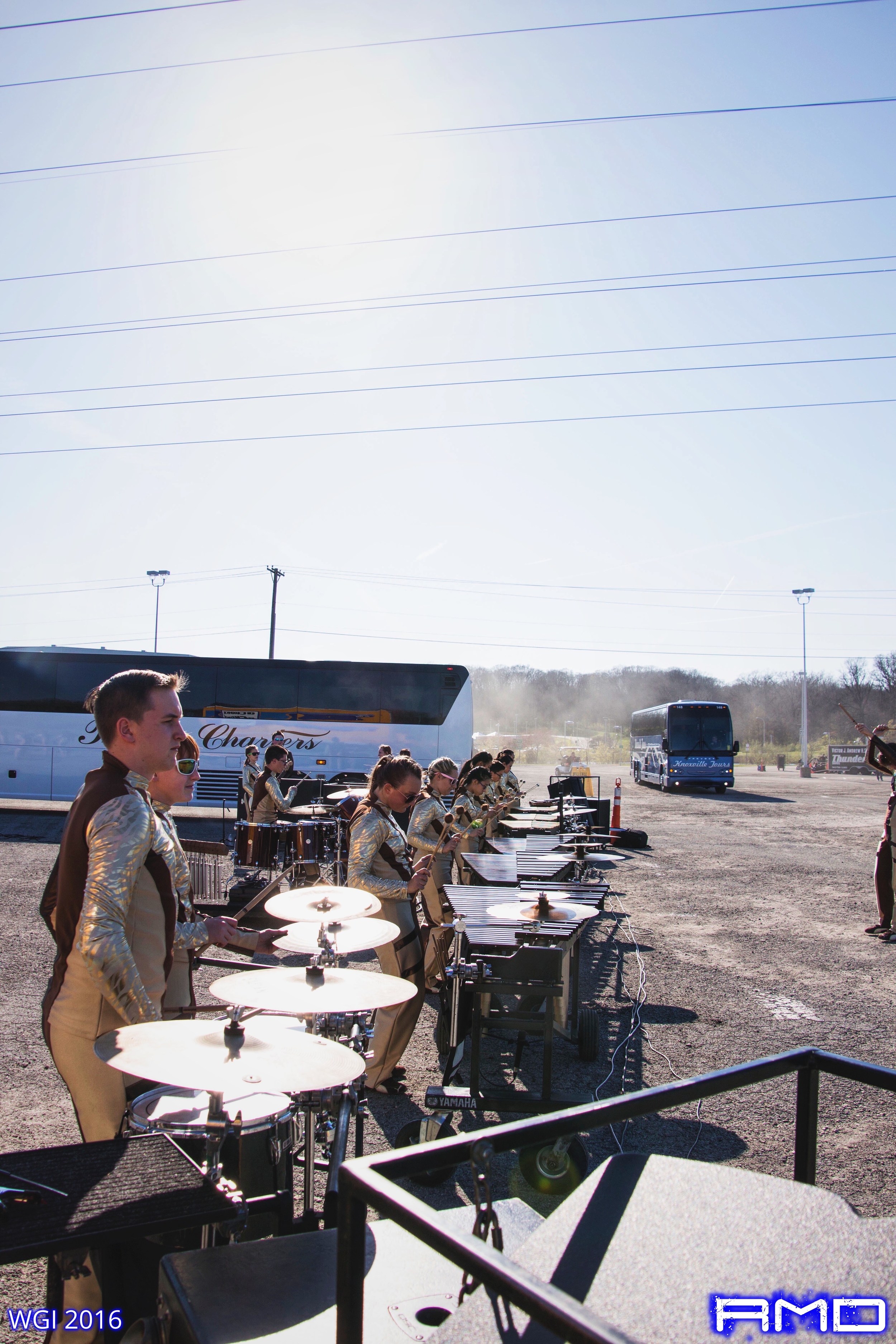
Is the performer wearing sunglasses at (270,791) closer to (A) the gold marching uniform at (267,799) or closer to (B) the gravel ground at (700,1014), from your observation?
Answer: (A) the gold marching uniform at (267,799)

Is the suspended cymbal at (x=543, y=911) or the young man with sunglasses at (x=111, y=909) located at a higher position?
the young man with sunglasses at (x=111, y=909)

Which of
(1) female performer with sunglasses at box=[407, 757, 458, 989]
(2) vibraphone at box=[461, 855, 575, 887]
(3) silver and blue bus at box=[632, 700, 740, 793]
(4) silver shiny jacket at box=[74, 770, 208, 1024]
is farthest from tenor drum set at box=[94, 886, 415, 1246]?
(3) silver and blue bus at box=[632, 700, 740, 793]

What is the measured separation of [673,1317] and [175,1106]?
5.11ft

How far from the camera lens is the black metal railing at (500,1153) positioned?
83 centimetres

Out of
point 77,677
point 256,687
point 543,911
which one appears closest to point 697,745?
point 256,687

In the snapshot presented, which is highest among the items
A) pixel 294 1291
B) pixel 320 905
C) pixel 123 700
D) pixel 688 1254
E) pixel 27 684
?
pixel 27 684

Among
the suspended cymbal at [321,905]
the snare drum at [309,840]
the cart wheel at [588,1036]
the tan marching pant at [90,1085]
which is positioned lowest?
the cart wheel at [588,1036]

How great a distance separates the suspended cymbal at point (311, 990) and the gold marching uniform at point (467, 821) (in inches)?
225

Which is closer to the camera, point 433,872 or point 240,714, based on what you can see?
point 433,872

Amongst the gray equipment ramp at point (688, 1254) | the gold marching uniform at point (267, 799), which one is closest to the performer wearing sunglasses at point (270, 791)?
the gold marching uniform at point (267, 799)

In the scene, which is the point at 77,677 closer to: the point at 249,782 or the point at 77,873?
the point at 249,782

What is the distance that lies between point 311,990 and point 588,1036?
3.44 meters

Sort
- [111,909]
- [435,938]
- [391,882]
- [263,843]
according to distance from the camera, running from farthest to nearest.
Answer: [263,843], [435,938], [391,882], [111,909]

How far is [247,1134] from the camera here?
7.40 feet
